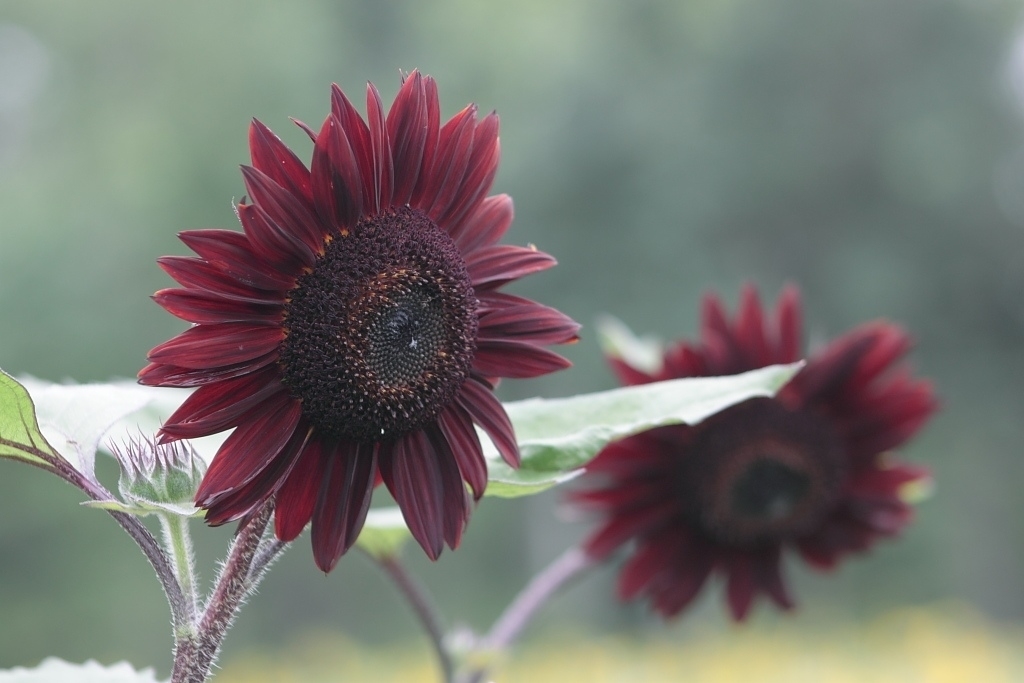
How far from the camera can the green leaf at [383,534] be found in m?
1.17

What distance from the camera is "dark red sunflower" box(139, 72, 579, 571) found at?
83 cm

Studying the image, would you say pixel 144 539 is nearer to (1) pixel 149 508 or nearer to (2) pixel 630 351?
(1) pixel 149 508

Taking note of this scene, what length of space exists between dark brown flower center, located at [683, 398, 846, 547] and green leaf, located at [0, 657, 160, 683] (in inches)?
40.2

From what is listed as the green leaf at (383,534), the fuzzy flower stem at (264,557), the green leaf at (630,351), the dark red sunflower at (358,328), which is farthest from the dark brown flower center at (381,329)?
the green leaf at (630,351)

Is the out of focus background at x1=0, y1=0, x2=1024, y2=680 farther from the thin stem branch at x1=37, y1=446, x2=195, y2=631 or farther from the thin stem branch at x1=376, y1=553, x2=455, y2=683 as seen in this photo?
the thin stem branch at x1=37, y1=446, x2=195, y2=631

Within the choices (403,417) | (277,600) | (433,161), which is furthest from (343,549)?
(277,600)

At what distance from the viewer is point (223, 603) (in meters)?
0.82

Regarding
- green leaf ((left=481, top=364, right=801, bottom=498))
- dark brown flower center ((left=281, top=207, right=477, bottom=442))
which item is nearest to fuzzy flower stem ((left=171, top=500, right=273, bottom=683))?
dark brown flower center ((left=281, top=207, right=477, bottom=442))

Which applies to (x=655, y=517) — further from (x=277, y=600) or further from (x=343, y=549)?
(x=277, y=600)

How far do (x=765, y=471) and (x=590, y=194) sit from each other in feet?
34.2

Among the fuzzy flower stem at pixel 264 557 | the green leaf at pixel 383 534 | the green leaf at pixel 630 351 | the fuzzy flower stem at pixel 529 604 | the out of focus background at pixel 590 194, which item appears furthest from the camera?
the out of focus background at pixel 590 194

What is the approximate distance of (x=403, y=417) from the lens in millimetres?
927

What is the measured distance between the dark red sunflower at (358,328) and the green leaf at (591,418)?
0.12 feet

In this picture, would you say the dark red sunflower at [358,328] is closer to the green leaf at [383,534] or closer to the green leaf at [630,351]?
the green leaf at [383,534]
